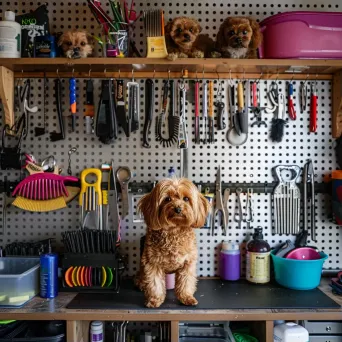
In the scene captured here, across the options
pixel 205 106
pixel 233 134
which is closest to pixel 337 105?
pixel 233 134

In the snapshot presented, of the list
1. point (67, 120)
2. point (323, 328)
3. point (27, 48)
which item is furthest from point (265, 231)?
point (27, 48)

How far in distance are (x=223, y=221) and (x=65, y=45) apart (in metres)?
1.06

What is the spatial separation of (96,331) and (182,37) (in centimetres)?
126

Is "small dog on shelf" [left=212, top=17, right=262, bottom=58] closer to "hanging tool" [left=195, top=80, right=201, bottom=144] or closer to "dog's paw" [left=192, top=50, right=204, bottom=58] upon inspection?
"dog's paw" [left=192, top=50, right=204, bottom=58]

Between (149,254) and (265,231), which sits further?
(265,231)

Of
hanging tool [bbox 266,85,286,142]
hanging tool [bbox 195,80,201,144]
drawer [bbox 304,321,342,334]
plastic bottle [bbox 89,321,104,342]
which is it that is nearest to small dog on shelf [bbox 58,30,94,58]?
hanging tool [bbox 195,80,201,144]

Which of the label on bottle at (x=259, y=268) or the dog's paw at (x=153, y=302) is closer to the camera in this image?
the dog's paw at (x=153, y=302)

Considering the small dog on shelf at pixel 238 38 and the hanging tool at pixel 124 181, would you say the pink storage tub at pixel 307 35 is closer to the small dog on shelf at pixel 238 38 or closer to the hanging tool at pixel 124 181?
the small dog on shelf at pixel 238 38

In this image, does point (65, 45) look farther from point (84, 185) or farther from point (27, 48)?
point (84, 185)

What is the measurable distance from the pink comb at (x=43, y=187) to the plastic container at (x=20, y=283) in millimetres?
292

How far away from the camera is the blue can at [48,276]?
1.59 metres

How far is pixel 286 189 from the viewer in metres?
1.88

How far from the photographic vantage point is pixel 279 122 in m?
1.88

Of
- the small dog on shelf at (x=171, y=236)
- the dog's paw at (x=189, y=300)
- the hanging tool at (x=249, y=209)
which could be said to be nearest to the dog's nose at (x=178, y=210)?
the small dog on shelf at (x=171, y=236)
